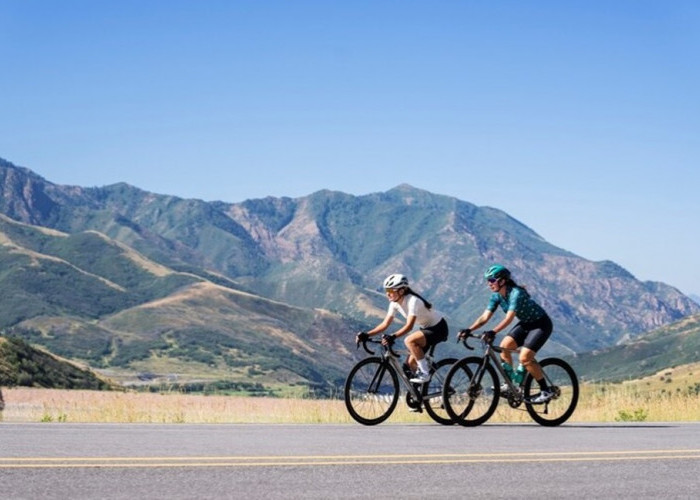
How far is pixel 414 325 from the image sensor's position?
51.4 feet

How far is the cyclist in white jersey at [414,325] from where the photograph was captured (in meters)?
15.6

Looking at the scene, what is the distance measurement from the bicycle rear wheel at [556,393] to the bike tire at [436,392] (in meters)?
1.21

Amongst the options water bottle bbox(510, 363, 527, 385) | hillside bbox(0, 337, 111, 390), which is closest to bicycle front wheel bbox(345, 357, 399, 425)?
water bottle bbox(510, 363, 527, 385)

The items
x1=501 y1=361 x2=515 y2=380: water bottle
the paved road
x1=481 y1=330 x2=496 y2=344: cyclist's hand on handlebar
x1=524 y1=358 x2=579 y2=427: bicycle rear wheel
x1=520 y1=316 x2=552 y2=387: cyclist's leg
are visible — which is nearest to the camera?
the paved road

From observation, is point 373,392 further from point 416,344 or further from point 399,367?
point 416,344

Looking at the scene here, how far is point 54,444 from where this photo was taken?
11422 millimetres

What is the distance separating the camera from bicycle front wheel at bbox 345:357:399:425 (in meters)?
15.9

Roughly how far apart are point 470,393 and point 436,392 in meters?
0.51

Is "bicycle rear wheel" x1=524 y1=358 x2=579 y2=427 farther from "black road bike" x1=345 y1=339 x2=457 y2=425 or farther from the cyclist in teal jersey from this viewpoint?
"black road bike" x1=345 y1=339 x2=457 y2=425

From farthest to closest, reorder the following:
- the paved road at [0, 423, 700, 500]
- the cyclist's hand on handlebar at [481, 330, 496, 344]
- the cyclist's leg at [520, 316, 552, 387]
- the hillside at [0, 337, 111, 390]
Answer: the hillside at [0, 337, 111, 390] < the cyclist's leg at [520, 316, 552, 387] < the cyclist's hand on handlebar at [481, 330, 496, 344] < the paved road at [0, 423, 700, 500]

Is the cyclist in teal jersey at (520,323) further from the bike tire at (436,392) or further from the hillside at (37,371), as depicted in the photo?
the hillside at (37,371)

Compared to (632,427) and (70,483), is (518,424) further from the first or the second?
(70,483)

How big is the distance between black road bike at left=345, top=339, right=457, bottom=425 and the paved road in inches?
48.9

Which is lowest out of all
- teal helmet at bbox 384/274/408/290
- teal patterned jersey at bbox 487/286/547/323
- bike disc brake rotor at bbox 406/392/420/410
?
bike disc brake rotor at bbox 406/392/420/410
